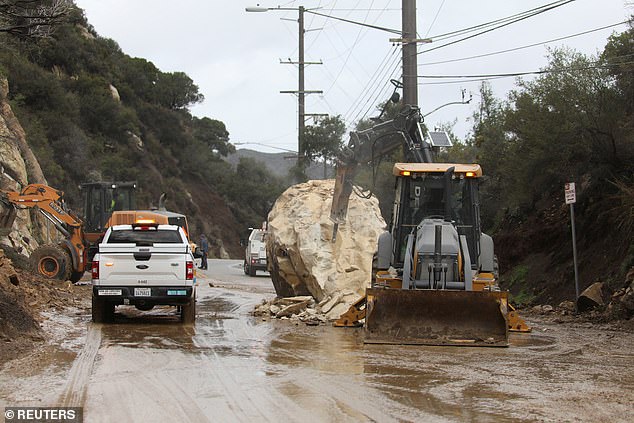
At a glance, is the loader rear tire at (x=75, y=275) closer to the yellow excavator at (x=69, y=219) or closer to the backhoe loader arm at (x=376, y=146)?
the yellow excavator at (x=69, y=219)

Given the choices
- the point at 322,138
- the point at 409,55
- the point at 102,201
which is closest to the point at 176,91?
the point at 322,138

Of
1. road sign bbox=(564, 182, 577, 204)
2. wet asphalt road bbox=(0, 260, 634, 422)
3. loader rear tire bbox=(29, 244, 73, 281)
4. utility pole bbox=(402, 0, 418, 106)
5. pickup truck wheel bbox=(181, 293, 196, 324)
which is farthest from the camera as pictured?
loader rear tire bbox=(29, 244, 73, 281)

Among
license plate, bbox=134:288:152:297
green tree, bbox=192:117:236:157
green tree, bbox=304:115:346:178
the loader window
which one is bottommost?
license plate, bbox=134:288:152:297

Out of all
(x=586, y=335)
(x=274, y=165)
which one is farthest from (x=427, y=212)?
(x=274, y=165)

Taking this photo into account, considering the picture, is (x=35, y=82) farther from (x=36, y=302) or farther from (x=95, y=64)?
(x=36, y=302)

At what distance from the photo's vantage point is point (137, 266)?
18281 mm

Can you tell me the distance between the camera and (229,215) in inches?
3027

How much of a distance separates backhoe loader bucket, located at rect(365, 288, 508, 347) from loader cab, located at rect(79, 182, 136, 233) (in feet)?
62.3

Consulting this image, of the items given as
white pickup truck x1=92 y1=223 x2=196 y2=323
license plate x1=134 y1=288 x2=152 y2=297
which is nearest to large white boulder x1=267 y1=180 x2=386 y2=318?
white pickup truck x1=92 y1=223 x2=196 y2=323

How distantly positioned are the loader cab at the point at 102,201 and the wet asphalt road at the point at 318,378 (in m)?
15.2

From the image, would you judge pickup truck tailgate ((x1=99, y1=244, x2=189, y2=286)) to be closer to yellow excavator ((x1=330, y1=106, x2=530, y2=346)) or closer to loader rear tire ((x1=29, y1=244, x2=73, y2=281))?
yellow excavator ((x1=330, y1=106, x2=530, y2=346))

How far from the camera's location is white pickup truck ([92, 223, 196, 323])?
717 inches

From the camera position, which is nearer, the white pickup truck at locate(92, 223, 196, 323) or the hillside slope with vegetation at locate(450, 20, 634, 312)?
the white pickup truck at locate(92, 223, 196, 323)

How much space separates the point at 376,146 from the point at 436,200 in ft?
19.0
